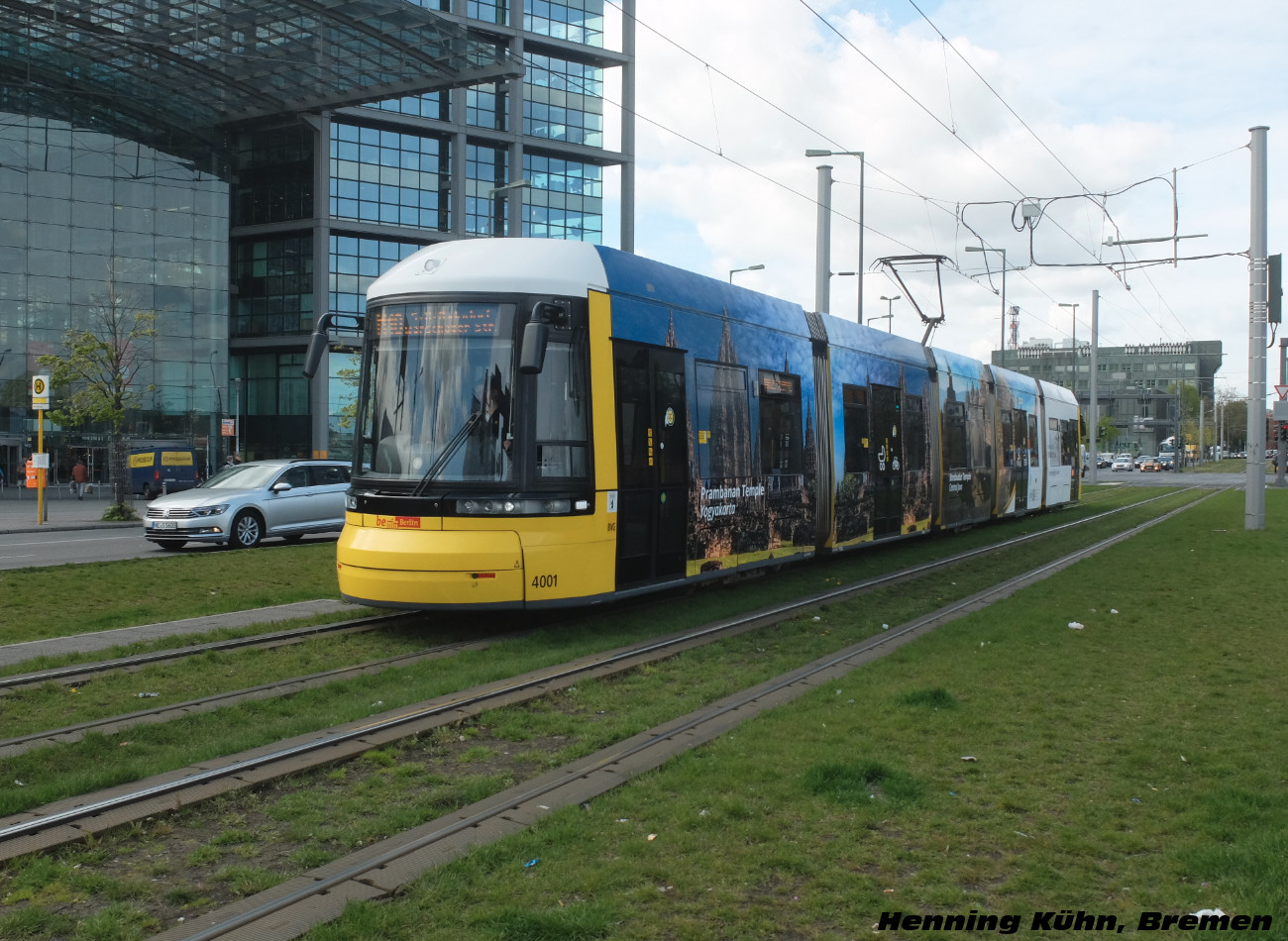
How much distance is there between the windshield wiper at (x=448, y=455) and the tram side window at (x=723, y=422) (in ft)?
9.77

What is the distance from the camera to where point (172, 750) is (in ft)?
20.6

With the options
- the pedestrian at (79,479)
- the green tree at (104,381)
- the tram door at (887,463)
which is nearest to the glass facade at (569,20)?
the green tree at (104,381)

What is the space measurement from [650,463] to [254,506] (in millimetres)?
10918

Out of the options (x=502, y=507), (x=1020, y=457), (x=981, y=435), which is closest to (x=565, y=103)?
(x=1020, y=457)

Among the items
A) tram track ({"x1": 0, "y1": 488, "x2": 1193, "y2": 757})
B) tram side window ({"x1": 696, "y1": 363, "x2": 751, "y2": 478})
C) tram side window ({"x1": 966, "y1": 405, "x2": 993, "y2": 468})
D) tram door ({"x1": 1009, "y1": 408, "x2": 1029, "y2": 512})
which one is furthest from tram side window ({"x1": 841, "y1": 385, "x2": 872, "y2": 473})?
tram door ({"x1": 1009, "y1": 408, "x2": 1029, "y2": 512})

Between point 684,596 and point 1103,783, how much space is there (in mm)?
7895

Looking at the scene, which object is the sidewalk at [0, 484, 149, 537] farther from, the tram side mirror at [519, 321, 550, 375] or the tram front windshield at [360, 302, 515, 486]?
the tram side mirror at [519, 321, 550, 375]

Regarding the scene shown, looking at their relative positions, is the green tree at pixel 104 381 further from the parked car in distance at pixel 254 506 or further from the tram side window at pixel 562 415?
the tram side window at pixel 562 415

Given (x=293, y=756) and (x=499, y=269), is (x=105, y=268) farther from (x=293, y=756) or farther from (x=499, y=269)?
(x=293, y=756)

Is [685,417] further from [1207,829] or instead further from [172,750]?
[1207,829]

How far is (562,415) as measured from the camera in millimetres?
10023

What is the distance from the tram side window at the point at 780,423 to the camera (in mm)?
13602

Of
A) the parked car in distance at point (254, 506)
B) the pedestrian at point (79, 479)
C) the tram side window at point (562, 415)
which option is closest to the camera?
the tram side window at point (562, 415)

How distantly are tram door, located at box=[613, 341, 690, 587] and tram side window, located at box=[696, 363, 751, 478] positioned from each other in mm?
440
